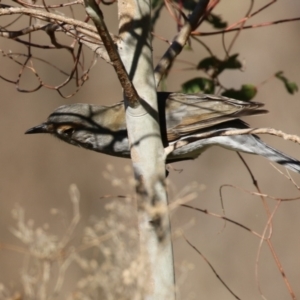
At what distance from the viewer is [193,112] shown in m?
4.67

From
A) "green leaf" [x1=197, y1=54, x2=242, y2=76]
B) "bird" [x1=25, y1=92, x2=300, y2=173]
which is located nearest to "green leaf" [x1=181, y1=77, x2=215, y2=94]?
"green leaf" [x1=197, y1=54, x2=242, y2=76]

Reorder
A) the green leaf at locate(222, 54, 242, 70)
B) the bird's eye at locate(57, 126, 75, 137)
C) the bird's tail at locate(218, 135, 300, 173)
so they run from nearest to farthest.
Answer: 1. the green leaf at locate(222, 54, 242, 70)
2. the bird's tail at locate(218, 135, 300, 173)
3. the bird's eye at locate(57, 126, 75, 137)

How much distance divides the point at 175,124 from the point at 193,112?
0.19m

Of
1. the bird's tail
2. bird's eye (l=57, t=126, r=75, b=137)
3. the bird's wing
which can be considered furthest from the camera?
bird's eye (l=57, t=126, r=75, b=137)

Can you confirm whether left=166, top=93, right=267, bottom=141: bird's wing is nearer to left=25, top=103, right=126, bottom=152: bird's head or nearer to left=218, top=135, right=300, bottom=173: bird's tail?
left=218, top=135, right=300, bottom=173: bird's tail

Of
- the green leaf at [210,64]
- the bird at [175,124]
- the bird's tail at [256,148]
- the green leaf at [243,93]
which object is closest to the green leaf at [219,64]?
the green leaf at [210,64]

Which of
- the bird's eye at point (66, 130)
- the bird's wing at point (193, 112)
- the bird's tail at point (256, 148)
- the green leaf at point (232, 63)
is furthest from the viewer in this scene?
the bird's eye at point (66, 130)

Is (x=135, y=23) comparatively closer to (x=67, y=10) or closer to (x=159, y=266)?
(x=159, y=266)

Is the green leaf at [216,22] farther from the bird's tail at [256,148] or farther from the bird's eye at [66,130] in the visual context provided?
the bird's eye at [66,130]

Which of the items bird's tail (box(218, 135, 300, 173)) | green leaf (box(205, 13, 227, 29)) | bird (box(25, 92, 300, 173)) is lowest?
bird's tail (box(218, 135, 300, 173))

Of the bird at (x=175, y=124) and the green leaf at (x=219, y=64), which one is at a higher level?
the green leaf at (x=219, y=64)

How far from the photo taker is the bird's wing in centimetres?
452

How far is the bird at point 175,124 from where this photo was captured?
444cm

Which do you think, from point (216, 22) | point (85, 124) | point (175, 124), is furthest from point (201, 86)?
point (85, 124)
